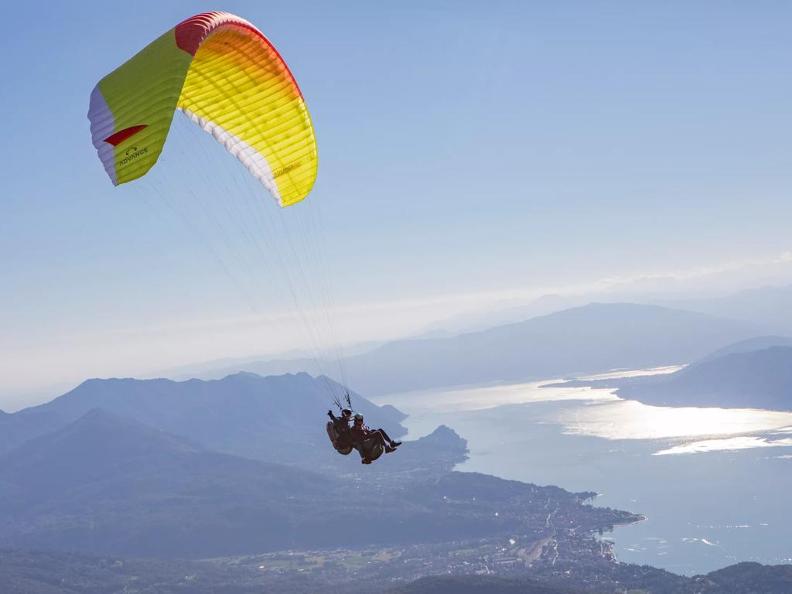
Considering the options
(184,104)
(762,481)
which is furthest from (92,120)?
(762,481)

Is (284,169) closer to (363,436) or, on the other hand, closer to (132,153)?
(363,436)

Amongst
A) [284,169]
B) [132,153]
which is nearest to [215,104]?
[284,169]

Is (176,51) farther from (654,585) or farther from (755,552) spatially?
(755,552)

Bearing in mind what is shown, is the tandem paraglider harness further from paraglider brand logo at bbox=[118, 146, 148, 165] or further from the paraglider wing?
paraglider brand logo at bbox=[118, 146, 148, 165]

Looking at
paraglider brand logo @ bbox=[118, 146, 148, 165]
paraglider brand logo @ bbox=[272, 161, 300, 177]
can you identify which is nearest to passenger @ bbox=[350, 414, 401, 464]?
paraglider brand logo @ bbox=[272, 161, 300, 177]

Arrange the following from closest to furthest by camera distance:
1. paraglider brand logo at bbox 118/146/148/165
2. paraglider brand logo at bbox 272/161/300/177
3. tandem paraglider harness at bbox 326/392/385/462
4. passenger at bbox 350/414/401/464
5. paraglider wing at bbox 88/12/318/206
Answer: paraglider brand logo at bbox 118/146/148/165 < paraglider wing at bbox 88/12/318/206 < tandem paraglider harness at bbox 326/392/385/462 < passenger at bbox 350/414/401/464 < paraglider brand logo at bbox 272/161/300/177

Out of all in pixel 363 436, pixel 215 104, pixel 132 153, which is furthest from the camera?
pixel 215 104
